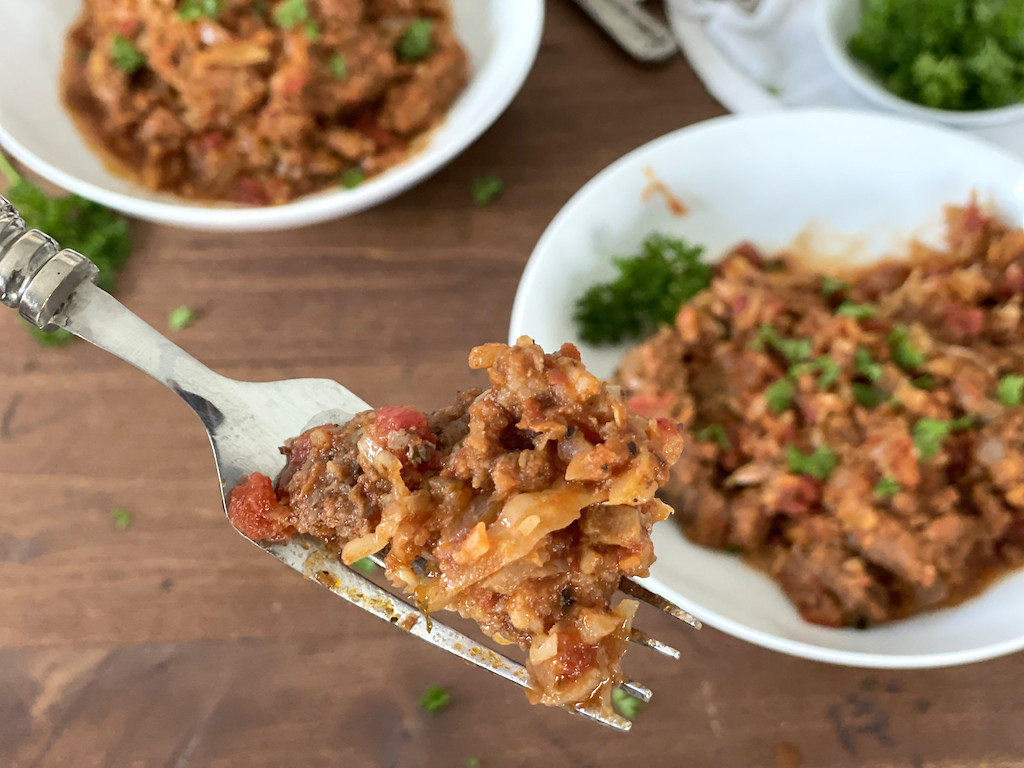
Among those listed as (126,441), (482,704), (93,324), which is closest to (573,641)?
(482,704)

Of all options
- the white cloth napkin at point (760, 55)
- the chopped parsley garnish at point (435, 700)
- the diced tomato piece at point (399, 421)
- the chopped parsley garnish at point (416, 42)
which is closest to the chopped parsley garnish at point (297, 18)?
the chopped parsley garnish at point (416, 42)

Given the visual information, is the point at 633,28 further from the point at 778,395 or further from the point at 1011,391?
the point at 1011,391

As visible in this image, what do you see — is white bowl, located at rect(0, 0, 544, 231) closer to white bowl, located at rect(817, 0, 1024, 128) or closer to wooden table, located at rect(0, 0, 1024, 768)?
wooden table, located at rect(0, 0, 1024, 768)

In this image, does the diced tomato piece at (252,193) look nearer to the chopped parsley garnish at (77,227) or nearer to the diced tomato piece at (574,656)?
the chopped parsley garnish at (77,227)

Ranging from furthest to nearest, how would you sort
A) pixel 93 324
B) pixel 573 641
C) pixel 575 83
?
1. pixel 575 83
2. pixel 93 324
3. pixel 573 641

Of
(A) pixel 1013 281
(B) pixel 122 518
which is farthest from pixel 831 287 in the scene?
(B) pixel 122 518

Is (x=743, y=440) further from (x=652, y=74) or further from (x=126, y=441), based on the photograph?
(x=126, y=441)
